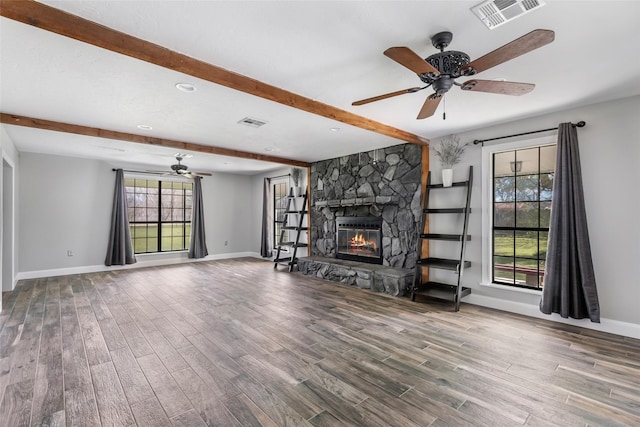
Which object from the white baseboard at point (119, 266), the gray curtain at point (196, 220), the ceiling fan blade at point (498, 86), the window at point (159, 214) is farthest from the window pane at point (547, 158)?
the window at point (159, 214)

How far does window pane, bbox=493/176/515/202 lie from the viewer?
4.39 metres

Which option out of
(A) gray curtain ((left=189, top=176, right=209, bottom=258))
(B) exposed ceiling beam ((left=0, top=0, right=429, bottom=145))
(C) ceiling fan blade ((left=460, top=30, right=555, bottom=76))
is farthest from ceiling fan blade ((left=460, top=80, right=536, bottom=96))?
(A) gray curtain ((left=189, top=176, right=209, bottom=258))

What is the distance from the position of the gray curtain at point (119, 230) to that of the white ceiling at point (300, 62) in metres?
2.75

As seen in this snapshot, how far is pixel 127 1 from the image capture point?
1792 mm

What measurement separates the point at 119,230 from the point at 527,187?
27.2 ft

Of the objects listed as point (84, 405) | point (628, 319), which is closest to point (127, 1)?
point (84, 405)

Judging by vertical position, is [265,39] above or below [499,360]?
above

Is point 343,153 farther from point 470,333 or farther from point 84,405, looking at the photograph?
point 84,405

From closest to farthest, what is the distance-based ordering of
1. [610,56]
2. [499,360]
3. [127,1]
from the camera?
[127,1]
[610,56]
[499,360]

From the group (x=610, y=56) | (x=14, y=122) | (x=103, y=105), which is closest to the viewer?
(x=610, y=56)

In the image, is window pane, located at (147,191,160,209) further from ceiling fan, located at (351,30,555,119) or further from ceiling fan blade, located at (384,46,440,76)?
ceiling fan blade, located at (384,46,440,76)

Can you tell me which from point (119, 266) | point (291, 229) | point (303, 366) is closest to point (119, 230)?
point (119, 266)

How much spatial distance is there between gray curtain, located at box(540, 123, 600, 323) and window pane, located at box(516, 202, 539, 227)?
0.61 meters

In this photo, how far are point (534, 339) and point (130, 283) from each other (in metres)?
6.55
